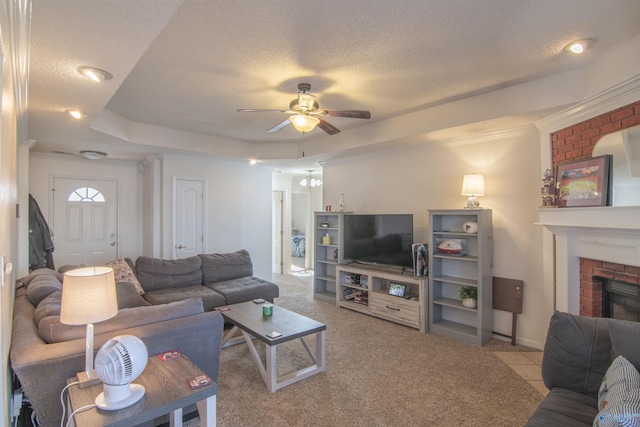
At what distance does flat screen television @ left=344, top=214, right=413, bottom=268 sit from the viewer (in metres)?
4.42

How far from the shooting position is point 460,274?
13.6ft

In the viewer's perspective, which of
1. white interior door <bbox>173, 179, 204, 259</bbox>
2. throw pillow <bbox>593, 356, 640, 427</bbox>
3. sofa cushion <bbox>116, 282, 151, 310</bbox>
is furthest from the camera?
white interior door <bbox>173, 179, 204, 259</bbox>

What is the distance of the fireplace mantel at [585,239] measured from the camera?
2.30 m

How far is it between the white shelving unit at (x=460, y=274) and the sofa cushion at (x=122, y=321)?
2.89 meters

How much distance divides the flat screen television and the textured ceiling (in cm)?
153

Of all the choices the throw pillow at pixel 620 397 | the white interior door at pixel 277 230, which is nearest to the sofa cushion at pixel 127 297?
the throw pillow at pixel 620 397

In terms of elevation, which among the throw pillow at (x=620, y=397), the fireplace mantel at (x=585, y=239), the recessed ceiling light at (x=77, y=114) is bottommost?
the throw pillow at (x=620, y=397)

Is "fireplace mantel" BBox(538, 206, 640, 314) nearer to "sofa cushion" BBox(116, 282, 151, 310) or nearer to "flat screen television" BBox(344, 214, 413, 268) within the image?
"flat screen television" BBox(344, 214, 413, 268)

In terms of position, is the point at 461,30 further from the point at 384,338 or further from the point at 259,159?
the point at 259,159

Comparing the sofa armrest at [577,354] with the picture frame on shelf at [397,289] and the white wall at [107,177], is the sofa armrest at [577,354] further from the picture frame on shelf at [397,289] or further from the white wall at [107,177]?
the white wall at [107,177]

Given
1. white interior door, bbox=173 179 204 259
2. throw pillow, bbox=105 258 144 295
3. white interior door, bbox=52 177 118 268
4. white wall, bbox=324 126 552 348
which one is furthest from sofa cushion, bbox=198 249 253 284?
white wall, bbox=324 126 552 348

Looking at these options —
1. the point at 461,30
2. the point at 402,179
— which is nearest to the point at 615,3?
the point at 461,30

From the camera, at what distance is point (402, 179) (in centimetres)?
482

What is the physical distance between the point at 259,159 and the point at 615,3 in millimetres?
4636
